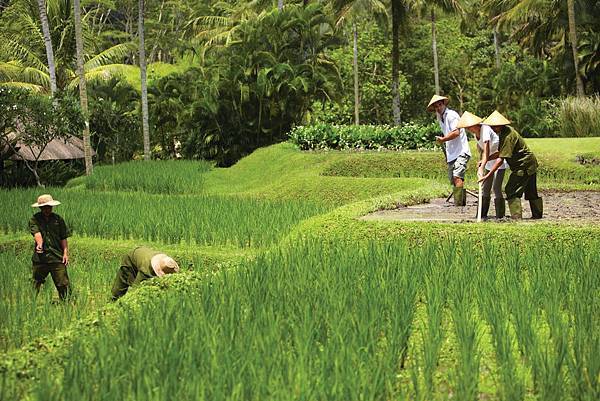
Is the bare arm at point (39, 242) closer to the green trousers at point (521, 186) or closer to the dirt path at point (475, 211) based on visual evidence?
the dirt path at point (475, 211)

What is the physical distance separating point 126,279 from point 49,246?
3.42 feet

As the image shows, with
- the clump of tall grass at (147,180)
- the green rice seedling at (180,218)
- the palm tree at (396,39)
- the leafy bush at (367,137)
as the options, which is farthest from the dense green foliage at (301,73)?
the green rice seedling at (180,218)

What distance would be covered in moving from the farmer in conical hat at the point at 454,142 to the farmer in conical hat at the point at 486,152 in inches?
49.6

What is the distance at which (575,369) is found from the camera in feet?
11.6

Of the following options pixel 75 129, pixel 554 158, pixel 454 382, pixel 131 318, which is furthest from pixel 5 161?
pixel 454 382

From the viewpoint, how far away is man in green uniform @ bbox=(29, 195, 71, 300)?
753 centimetres

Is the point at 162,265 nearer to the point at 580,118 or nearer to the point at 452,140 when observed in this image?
the point at 452,140

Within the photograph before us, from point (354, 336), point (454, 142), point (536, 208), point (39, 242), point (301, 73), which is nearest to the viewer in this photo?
point (354, 336)

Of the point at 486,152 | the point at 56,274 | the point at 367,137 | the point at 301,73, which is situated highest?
the point at 301,73

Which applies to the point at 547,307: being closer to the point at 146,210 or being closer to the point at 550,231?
the point at 550,231

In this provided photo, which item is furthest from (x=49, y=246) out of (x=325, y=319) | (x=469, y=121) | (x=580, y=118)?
(x=580, y=118)

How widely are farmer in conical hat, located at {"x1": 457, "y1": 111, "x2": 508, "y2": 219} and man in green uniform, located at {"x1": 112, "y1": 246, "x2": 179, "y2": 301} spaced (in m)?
3.26

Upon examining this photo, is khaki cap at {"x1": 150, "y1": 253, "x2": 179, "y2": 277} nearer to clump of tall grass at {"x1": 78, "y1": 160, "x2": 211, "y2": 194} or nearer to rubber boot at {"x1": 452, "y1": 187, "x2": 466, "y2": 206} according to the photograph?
rubber boot at {"x1": 452, "y1": 187, "x2": 466, "y2": 206}

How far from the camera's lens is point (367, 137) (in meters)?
18.6
